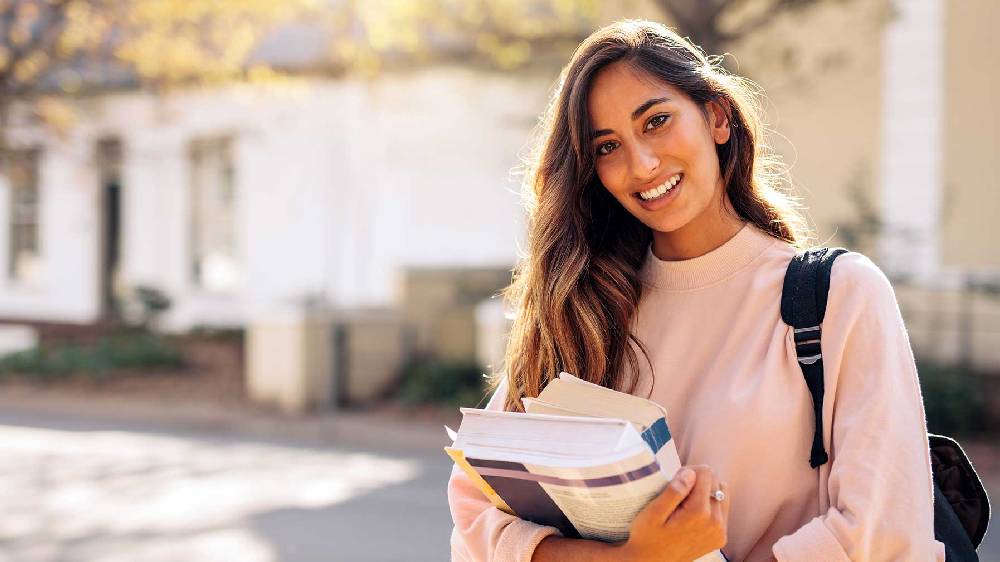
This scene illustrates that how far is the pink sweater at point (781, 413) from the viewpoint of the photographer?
6.06 ft

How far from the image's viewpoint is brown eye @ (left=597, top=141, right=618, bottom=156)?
2209mm

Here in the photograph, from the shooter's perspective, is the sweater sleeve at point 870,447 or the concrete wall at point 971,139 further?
the concrete wall at point 971,139

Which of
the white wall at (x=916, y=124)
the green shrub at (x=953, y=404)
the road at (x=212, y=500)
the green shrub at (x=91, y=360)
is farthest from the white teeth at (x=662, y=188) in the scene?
the green shrub at (x=91, y=360)

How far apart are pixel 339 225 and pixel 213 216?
3349 mm

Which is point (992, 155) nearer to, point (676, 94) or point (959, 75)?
point (959, 75)

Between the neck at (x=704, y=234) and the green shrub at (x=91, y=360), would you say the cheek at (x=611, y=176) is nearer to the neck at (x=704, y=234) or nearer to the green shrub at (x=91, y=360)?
the neck at (x=704, y=234)

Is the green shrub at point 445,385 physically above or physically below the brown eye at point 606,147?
below

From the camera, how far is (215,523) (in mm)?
7516

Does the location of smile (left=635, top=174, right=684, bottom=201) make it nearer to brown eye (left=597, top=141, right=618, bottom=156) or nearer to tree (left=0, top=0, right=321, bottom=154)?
brown eye (left=597, top=141, right=618, bottom=156)

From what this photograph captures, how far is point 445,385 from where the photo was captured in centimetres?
1288

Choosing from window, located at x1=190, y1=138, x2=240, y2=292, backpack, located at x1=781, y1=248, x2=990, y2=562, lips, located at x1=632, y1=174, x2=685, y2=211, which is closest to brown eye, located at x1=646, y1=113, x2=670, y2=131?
lips, located at x1=632, y1=174, x2=685, y2=211

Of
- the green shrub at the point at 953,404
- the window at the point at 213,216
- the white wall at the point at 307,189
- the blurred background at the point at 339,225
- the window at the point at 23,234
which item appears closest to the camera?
the blurred background at the point at 339,225

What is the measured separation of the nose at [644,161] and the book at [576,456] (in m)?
0.43

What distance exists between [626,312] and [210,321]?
17781 millimetres
